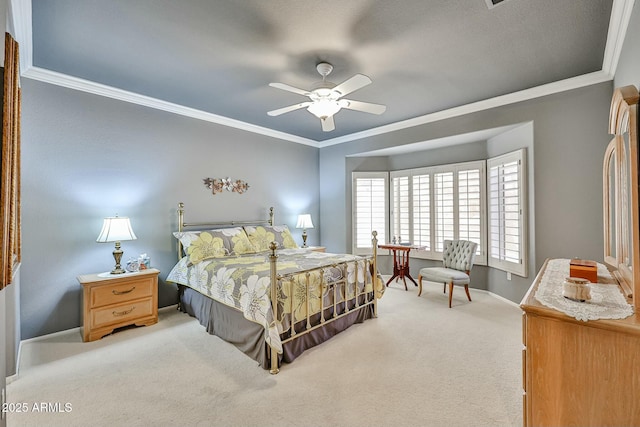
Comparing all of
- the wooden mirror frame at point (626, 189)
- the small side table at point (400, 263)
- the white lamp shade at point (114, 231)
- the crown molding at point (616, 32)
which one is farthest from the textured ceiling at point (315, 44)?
the small side table at point (400, 263)

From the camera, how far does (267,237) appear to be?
4.70 meters

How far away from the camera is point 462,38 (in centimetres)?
265

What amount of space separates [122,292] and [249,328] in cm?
171

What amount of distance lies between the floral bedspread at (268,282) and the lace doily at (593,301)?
6.21 feet

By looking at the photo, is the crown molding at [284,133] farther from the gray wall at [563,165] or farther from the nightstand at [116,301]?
the nightstand at [116,301]

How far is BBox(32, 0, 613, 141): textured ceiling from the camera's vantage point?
2264mm

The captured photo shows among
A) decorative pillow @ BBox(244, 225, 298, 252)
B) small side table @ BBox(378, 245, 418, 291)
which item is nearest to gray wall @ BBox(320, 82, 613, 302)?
small side table @ BBox(378, 245, 418, 291)

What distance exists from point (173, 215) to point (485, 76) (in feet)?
15.1

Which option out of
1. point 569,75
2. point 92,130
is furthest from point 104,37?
point 569,75

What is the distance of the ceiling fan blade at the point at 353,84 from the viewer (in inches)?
97.7

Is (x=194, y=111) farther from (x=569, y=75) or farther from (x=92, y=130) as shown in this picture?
(x=569, y=75)

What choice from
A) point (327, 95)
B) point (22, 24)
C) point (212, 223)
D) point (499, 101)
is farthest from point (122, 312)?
point (499, 101)

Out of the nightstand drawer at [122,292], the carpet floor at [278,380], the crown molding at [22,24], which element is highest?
the crown molding at [22,24]

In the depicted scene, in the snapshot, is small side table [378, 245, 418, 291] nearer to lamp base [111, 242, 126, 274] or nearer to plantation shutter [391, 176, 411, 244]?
plantation shutter [391, 176, 411, 244]
